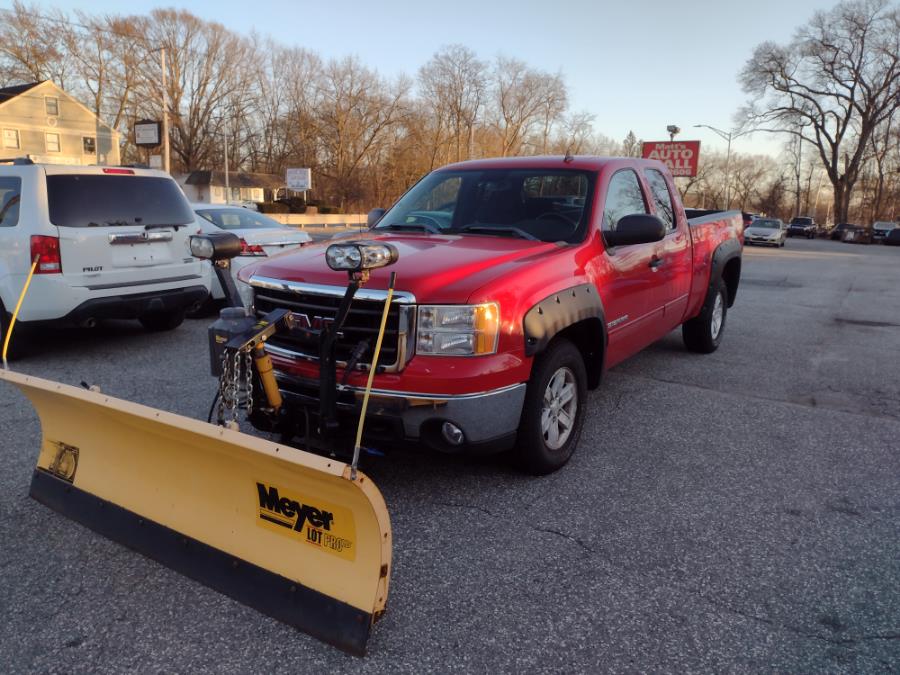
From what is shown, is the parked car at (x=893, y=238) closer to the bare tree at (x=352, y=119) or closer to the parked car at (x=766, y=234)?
the parked car at (x=766, y=234)

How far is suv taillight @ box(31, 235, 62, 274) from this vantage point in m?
6.04

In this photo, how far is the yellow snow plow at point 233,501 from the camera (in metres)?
2.48

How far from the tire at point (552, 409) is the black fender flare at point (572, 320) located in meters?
0.14

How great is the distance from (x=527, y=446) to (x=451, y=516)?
0.57 m

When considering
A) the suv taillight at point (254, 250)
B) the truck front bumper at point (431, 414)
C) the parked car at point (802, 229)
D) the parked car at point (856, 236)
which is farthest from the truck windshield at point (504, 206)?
the parked car at point (802, 229)

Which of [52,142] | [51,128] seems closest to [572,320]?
[51,128]

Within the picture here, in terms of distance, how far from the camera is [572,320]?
3.88 metres

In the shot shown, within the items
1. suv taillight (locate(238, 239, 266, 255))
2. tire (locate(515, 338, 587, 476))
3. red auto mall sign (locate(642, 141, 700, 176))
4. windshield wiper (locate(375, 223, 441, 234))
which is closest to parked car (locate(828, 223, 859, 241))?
red auto mall sign (locate(642, 141, 700, 176))

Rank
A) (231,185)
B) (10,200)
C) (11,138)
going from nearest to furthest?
1. (10,200)
2. (11,138)
3. (231,185)

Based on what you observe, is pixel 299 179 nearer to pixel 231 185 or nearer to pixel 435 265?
pixel 231 185

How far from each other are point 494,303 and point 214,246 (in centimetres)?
149

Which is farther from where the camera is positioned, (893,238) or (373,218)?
(893,238)

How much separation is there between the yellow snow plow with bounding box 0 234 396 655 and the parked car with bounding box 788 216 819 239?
2344 inches

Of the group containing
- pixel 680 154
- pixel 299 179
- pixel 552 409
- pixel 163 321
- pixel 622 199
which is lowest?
pixel 163 321
